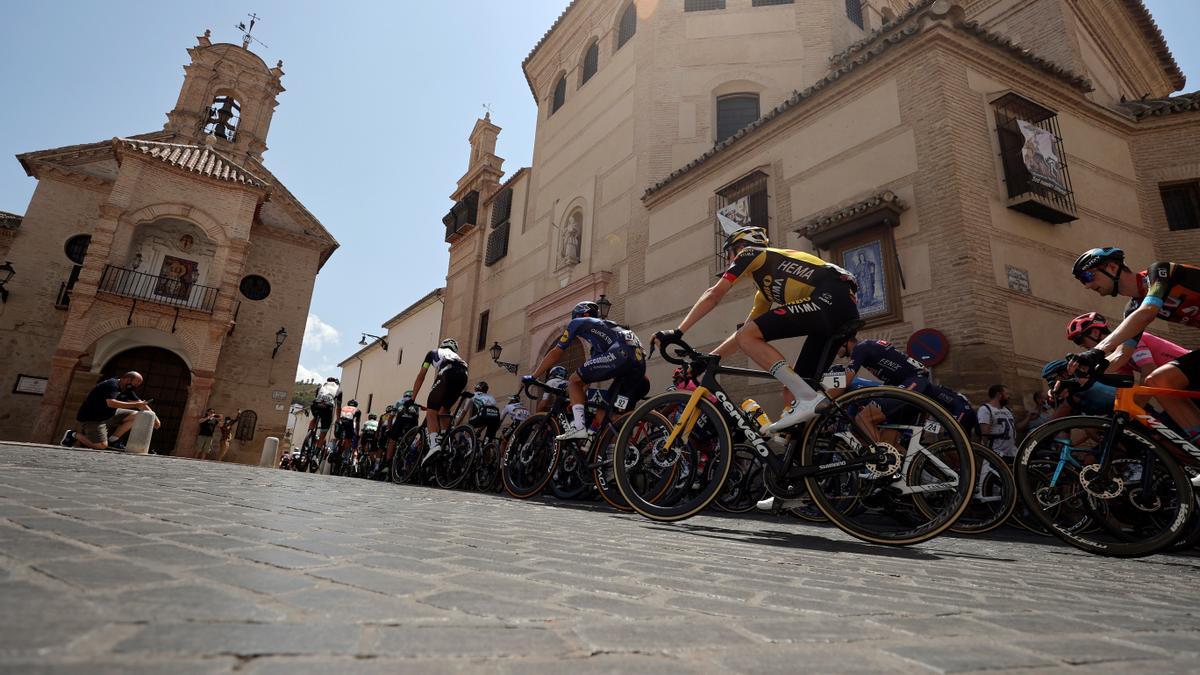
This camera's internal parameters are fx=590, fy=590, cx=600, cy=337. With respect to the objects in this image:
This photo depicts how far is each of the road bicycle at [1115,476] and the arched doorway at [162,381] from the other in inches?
894

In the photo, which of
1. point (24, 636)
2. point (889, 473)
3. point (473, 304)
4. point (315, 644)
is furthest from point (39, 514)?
point (473, 304)

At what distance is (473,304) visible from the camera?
21.8 metres

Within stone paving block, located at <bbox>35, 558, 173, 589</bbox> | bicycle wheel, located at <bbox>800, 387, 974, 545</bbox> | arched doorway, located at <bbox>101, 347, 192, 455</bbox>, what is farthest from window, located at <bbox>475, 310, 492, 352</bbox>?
stone paving block, located at <bbox>35, 558, 173, 589</bbox>

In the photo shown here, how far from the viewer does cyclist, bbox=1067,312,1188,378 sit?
4043 millimetres

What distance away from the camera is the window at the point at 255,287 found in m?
22.4

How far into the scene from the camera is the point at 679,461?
430 centimetres

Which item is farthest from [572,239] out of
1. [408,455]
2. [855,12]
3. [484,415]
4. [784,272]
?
[784,272]

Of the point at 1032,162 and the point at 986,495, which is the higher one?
the point at 1032,162

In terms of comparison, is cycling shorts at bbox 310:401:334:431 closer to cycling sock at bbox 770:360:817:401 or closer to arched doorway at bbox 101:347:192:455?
arched doorway at bbox 101:347:192:455

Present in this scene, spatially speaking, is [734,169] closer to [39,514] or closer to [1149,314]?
[1149,314]

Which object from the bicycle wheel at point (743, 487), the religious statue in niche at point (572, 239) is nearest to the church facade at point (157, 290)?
the religious statue in niche at point (572, 239)

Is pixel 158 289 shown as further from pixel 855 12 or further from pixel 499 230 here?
pixel 855 12

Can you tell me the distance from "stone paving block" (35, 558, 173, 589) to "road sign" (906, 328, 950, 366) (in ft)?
28.7

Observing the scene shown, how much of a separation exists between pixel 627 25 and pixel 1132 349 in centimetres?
1766
